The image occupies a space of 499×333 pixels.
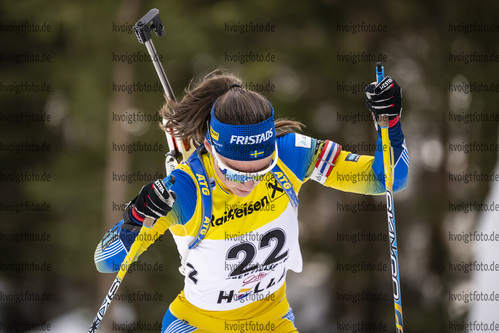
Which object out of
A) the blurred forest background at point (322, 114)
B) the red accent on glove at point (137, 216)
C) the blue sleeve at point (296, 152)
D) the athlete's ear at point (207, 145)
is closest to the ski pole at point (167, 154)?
the red accent on glove at point (137, 216)

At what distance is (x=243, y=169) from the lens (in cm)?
298

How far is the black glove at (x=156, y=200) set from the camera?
2.79 metres

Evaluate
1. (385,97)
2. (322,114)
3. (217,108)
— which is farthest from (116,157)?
(385,97)

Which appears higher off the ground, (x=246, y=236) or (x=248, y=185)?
(x=248, y=185)

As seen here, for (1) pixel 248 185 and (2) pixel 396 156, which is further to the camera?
(2) pixel 396 156

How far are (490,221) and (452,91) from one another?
220cm

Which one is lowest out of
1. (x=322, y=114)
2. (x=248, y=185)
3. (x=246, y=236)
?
(x=246, y=236)

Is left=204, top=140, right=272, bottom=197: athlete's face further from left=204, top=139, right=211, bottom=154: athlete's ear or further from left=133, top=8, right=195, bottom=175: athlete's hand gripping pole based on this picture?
left=133, top=8, right=195, bottom=175: athlete's hand gripping pole

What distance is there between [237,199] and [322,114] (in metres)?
6.47

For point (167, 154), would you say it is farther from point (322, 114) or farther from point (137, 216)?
point (322, 114)

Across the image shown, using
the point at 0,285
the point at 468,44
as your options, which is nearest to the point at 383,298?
the point at 468,44

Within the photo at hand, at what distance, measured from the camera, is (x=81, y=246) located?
10195 mm

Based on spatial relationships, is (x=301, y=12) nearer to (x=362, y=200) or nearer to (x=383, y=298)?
(x=362, y=200)

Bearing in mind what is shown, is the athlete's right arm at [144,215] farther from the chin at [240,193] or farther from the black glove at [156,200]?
the chin at [240,193]
